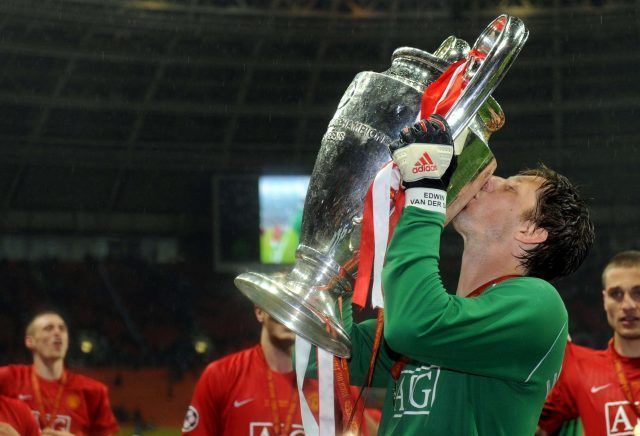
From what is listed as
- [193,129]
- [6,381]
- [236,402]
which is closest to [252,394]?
[236,402]

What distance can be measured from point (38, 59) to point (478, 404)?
8.79 meters

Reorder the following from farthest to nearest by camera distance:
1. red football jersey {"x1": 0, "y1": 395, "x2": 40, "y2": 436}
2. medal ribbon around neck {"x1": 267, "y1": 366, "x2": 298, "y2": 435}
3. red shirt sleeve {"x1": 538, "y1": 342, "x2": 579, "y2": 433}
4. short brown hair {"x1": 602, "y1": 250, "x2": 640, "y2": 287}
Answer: red football jersey {"x1": 0, "y1": 395, "x2": 40, "y2": 436}, medal ribbon around neck {"x1": 267, "y1": 366, "x2": 298, "y2": 435}, short brown hair {"x1": 602, "y1": 250, "x2": 640, "y2": 287}, red shirt sleeve {"x1": 538, "y1": 342, "x2": 579, "y2": 433}

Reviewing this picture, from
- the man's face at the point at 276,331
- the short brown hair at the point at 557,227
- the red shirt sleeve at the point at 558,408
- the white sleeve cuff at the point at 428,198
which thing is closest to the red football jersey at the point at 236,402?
the man's face at the point at 276,331

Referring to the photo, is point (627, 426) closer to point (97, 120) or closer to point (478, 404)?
point (478, 404)

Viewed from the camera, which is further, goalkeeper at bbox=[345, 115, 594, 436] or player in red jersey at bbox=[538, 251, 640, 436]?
player in red jersey at bbox=[538, 251, 640, 436]

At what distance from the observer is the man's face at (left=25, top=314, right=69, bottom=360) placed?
4438 mm

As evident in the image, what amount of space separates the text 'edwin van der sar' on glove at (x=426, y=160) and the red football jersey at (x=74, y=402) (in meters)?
3.56

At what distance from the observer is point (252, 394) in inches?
135

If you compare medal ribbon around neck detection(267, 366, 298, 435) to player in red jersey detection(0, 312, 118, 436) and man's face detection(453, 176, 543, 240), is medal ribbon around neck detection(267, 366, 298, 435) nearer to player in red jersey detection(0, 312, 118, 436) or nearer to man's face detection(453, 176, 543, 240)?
player in red jersey detection(0, 312, 118, 436)

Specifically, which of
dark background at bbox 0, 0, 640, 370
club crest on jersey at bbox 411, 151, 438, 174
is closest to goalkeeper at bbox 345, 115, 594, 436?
club crest on jersey at bbox 411, 151, 438, 174

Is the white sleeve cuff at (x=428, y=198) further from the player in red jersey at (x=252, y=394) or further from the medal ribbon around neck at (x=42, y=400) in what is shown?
the medal ribbon around neck at (x=42, y=400)

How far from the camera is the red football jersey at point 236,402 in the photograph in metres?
3.32

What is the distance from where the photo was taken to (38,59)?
935 centimetres

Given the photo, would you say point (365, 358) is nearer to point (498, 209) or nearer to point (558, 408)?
point (498, 209)
